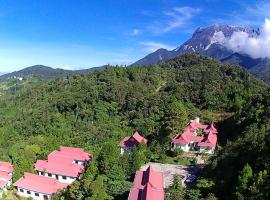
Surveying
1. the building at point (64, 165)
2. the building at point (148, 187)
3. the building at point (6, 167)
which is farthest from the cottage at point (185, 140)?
the building at point (6, 167)

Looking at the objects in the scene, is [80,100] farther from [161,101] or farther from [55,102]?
[161,101]

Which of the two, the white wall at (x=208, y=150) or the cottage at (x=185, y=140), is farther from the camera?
the cottage at (x=185, y=140)

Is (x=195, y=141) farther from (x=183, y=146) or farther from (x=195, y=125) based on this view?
(x=195, y=125)

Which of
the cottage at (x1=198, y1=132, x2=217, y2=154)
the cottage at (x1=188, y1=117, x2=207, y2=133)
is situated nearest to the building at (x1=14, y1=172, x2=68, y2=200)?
the cottage at (x1=198, y1=132, x2=217, y2=154)

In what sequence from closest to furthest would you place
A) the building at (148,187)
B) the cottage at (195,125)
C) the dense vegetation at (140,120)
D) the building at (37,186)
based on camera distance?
the building at (148,187) → the dense vegetation at (140,120) → the building at (37,186) → the cottage at (195,125)

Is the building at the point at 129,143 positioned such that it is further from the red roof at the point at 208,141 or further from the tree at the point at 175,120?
the red roof at the point at 208,141

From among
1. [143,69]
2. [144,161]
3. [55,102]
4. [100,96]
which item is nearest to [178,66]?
[143,69]

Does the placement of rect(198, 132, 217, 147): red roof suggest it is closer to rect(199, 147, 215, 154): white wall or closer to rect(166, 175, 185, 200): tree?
rect(199, 147, 215, 154): white wall

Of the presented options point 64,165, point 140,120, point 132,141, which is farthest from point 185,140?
point 64,165
